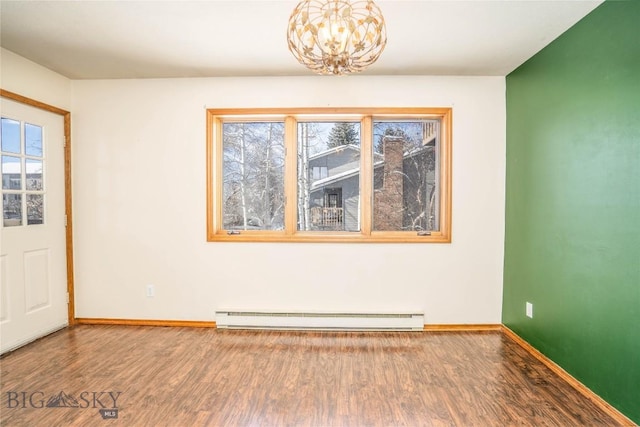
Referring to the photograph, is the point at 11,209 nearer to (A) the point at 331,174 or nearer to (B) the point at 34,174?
(B) the point at 34,174

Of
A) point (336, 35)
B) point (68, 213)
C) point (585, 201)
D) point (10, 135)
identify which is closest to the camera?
point (336, 35)

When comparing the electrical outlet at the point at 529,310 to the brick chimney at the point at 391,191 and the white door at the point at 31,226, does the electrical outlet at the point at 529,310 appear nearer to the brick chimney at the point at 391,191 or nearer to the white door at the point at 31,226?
the brick chimney at the point at 391,191

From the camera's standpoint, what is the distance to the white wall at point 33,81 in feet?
9.06

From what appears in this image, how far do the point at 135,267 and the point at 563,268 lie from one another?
3759mm

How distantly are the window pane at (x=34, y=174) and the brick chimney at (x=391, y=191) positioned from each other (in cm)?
313

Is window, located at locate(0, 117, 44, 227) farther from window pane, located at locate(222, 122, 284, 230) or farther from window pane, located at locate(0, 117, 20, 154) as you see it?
window pane, located at locate(222, 122, 284, 230)

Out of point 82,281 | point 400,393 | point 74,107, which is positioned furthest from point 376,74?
point 82,281

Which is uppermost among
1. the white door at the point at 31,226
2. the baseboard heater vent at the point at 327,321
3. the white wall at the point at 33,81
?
the white wall at the point at 33,81

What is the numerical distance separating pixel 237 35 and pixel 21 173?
7.27ft

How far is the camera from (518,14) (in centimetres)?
222

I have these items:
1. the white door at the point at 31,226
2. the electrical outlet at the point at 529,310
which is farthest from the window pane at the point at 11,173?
the electrical outlet at the point at 529,310

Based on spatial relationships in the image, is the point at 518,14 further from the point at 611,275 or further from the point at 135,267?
the point at 135,267

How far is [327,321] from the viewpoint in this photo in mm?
3260

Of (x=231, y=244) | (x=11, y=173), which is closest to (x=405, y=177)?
(x=231, y=244)
